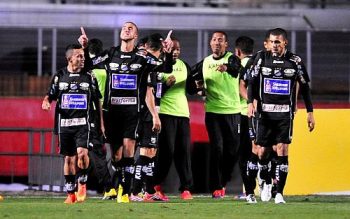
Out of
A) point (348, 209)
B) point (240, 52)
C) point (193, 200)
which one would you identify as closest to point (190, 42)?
point (240, 52)

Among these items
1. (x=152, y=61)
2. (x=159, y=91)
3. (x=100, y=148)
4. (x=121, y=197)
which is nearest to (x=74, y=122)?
(x=121, y=197)

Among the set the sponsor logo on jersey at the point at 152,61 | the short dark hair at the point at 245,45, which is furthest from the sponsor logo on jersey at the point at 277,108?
the short dark hair at the point at 245,45

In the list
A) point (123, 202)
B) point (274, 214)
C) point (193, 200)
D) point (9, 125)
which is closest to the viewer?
point (274, 214)

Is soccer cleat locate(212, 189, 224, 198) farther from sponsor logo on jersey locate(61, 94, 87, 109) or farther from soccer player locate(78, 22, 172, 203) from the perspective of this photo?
sponsor logo on jersey locate(61, 94, 87, 109)

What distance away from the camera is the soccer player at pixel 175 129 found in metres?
20.2

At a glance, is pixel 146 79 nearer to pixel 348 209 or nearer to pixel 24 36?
pixel 348 209

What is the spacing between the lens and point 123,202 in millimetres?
18109

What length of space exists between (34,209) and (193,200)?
12.2 ft

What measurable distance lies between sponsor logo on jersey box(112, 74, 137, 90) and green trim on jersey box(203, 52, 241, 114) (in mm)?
2706

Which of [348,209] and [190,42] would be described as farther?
[190,42]

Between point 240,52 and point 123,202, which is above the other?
point 240,52

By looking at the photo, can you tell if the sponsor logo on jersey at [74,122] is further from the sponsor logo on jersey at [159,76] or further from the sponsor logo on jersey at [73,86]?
the sponsor logo on jersey at [159,76]

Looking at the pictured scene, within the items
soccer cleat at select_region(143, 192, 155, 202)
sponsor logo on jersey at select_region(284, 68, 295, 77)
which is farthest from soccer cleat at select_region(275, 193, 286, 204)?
soccer cleat at select_region(143, 192, 155, 202)

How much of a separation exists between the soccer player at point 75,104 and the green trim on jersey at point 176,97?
2151mm
